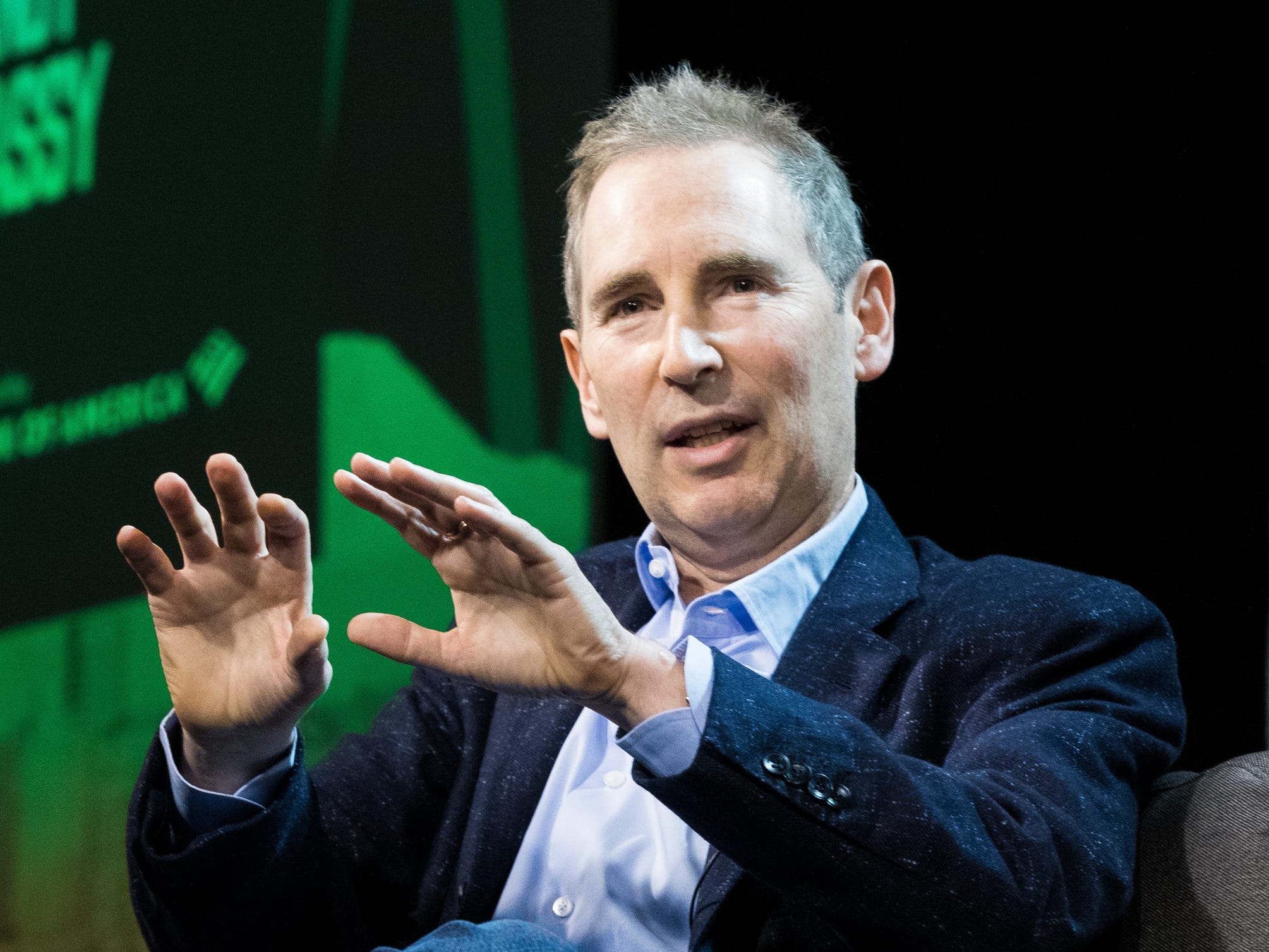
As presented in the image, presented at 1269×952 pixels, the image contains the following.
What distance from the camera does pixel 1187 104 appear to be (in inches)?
Result: 98.3

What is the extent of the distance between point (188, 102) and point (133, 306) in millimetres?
436

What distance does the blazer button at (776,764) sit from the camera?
1.03m

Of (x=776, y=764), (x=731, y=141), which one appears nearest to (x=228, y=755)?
(x=776, y=764)

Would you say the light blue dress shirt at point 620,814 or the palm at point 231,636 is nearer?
the palm at point 231,636

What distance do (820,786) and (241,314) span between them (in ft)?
6.17

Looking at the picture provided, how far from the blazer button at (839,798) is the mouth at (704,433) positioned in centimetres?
59

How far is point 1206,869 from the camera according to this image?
1.22 metres

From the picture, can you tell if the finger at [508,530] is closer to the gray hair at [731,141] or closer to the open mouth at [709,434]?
the open mouth at [709,434]

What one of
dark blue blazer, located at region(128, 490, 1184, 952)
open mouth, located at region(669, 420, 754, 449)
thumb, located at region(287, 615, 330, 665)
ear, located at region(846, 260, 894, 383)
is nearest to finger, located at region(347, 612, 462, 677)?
thumb, located at region(287, 615, 330, 665)

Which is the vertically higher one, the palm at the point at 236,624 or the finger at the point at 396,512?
the finger at the point at 396,512

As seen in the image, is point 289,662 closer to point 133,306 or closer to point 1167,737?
point 1167,737

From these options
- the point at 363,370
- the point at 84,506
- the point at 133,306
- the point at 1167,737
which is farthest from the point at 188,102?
the point at 1167,737

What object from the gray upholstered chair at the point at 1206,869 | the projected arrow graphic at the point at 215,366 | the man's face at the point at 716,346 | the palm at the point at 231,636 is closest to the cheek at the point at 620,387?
the man's face at the point at 716,346

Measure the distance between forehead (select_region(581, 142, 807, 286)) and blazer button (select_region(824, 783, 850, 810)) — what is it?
2.36 feet
